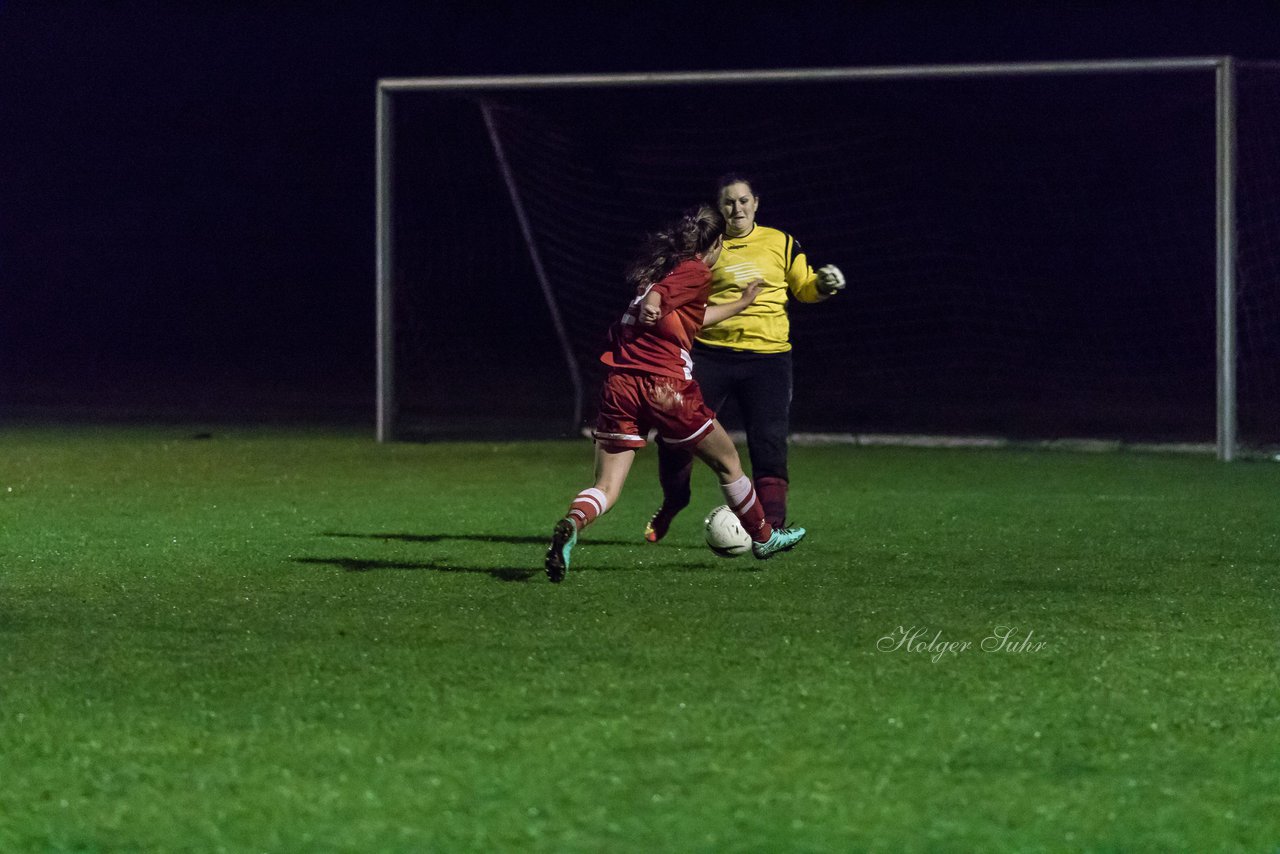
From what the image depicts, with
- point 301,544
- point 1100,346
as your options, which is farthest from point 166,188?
point 301,544

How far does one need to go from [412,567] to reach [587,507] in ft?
3.16

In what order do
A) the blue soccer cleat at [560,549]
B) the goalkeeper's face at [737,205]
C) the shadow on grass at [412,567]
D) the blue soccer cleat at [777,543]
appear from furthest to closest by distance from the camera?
the goalkeeper's face at [737,205], the blue soccer cleat at [777,543], the shadow on grass at [412,567], the blue soccer cleat at [560,549]

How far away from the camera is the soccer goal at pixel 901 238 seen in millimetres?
16719

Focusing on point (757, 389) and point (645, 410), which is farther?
point (757, 389)

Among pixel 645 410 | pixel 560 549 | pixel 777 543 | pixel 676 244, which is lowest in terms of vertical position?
pixel 777 543

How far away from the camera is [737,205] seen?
8.18 m

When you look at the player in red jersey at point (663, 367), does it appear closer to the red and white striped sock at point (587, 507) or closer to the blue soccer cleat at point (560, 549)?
the red and white striped sock at point (587, 507)

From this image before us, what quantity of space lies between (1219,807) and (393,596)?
3643mm

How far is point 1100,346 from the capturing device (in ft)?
69.9

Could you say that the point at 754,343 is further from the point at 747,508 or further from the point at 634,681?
the point at 634,681

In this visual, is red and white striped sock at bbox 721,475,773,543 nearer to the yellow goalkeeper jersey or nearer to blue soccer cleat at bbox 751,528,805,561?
blue soccer cleat at bbox 751,528,805,561

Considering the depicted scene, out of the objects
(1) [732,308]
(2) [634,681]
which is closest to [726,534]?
(1) [732,308]

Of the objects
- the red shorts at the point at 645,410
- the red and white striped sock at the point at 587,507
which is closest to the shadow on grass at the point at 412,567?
the red and white striped sock at the point at 587,507

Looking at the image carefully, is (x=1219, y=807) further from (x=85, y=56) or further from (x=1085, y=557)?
(x=85, y=56)
